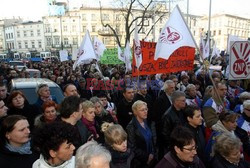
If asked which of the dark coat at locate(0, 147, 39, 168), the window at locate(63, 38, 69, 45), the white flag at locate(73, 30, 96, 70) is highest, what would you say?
the window at locate(63, 38, 69, 45)

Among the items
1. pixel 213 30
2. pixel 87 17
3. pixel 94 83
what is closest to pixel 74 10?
pixel 87 17

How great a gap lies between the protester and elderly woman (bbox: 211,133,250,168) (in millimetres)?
1692

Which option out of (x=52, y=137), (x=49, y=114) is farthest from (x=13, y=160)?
(x=49, y=114)

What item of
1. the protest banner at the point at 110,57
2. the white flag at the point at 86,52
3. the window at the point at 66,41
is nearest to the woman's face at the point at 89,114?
the white flag at the point at 86,52

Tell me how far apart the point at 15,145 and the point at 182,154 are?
1806 mm

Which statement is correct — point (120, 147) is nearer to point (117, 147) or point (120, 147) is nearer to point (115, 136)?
point (117, 147)

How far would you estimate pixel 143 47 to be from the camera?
19.7 feet

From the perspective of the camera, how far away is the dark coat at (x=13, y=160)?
2.46 meters

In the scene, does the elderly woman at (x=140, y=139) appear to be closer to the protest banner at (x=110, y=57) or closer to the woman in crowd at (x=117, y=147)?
the woman in crowd at (x=117, y=147)

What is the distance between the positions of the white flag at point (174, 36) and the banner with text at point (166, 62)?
62 cm

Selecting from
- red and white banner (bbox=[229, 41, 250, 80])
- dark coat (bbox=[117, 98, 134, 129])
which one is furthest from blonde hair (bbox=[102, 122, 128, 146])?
red and white banner (bbox=[229, 41, 250, 80])

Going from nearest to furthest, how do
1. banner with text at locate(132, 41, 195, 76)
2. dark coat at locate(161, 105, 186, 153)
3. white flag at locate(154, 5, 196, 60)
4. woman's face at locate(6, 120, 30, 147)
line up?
woman's face at locate(6, 120, 30, 147) → dark coat at locate(161, 105, 186, 153) → white flag at locate(154, 5, 196, 60) → banner with text at locate(132, 41, 195, 76)

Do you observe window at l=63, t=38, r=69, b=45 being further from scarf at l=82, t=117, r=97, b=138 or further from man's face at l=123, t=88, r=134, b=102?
scarf at l=82, t=117, r=97, b=138

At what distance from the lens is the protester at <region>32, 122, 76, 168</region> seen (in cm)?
224
